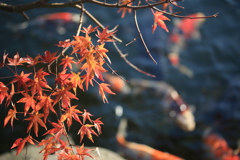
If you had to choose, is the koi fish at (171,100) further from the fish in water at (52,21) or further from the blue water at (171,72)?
the fish in water at (52,21)

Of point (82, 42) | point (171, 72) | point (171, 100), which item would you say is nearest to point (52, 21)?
point (171, 72)

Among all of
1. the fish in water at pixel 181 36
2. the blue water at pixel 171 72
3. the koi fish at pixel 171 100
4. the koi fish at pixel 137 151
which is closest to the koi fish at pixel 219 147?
the blue water at pixel 171 72

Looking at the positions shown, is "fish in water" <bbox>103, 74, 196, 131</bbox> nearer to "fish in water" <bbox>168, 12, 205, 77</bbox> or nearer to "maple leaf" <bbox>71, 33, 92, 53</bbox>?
"fish in water" <bbox>168, 12, 205, 77</bbox>

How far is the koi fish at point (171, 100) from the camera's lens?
93.8 inches

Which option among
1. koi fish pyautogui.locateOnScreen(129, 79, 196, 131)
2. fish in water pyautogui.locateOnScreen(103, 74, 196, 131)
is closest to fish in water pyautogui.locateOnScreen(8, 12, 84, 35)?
fish in water pyautogui.locateOnScreen(103, 74, 196, 131)

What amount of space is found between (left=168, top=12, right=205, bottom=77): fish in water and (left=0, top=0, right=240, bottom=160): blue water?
50 millimetres

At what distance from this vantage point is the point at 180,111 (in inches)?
95.7

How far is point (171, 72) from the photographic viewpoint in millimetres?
2633

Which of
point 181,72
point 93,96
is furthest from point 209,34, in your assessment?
point 93,96

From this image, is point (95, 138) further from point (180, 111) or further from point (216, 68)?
point (216, 68)

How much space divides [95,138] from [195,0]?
182 cm

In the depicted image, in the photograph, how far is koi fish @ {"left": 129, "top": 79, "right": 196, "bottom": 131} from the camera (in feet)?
7.81

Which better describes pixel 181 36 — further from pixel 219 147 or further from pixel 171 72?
pixel 219 147

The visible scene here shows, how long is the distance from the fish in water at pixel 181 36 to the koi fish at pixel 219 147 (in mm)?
650
